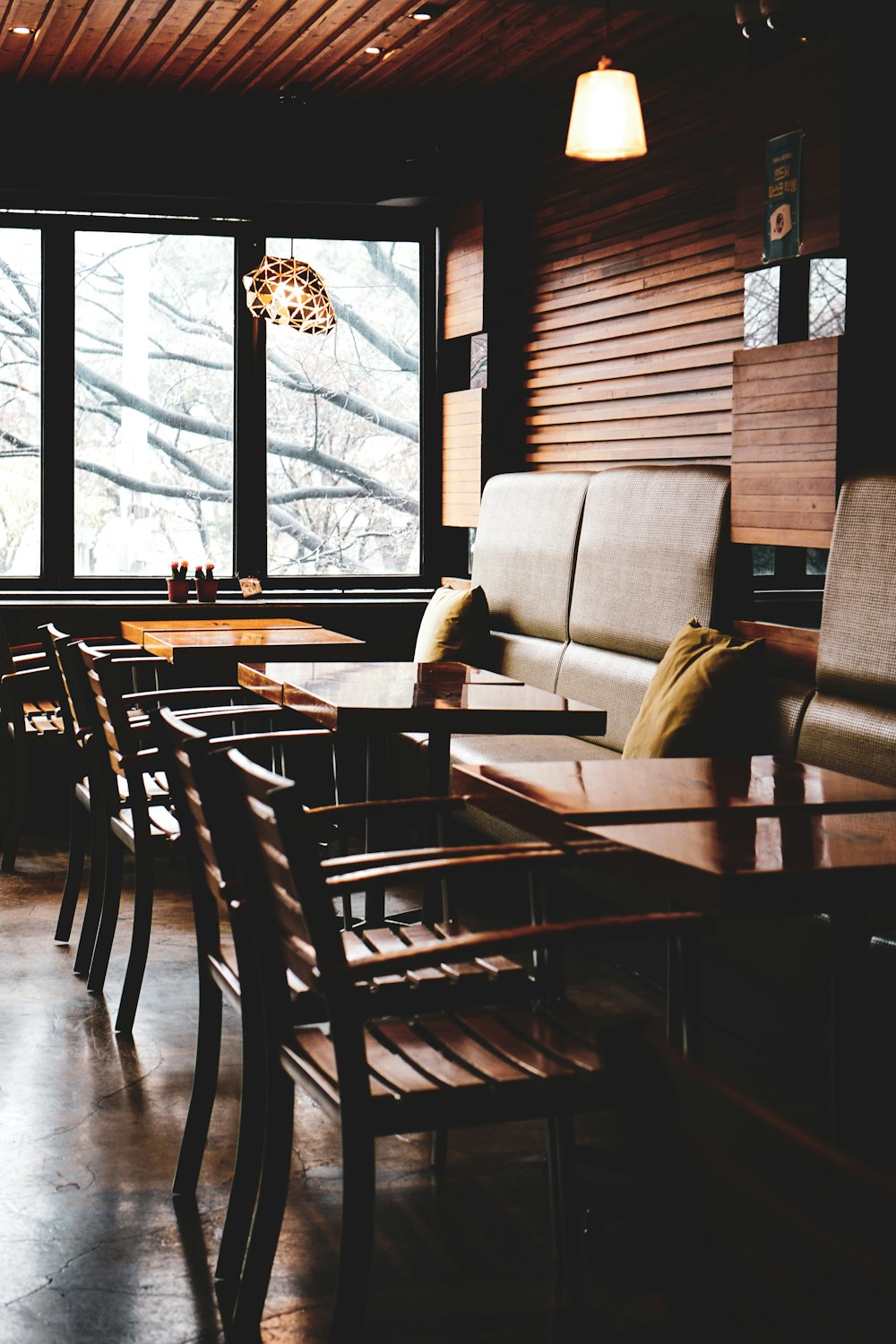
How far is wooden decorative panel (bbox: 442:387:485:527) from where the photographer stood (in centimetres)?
681

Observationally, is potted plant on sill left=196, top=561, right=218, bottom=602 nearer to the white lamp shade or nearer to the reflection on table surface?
the white lamp shade

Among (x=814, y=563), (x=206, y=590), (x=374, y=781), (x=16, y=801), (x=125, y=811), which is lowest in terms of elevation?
(x=16, y=801)

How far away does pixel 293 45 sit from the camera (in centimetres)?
580

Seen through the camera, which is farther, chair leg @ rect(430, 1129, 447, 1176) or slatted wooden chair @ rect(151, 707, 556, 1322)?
chair leg @ rect(430, 1129, 447, 1176)

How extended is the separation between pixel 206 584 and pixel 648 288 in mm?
2356

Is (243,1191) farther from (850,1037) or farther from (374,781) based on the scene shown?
(374,781)

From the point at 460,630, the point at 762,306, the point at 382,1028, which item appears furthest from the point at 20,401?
the point at 382,1028

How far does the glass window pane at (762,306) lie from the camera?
170 inches

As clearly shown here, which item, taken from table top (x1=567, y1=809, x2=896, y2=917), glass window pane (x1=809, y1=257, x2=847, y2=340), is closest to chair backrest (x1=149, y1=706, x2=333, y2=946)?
table top (x1=567, y1=809, x2=896, y2=917)

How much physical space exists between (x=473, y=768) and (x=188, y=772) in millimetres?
544

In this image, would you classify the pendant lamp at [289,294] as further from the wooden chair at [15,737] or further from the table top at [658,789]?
the table top at [658,789]

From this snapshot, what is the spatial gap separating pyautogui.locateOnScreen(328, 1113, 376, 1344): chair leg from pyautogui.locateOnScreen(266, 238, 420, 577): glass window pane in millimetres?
5346

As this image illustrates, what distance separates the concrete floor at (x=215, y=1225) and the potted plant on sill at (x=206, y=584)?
314cm

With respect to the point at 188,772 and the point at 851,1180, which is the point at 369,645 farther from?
the point at 851,1180
